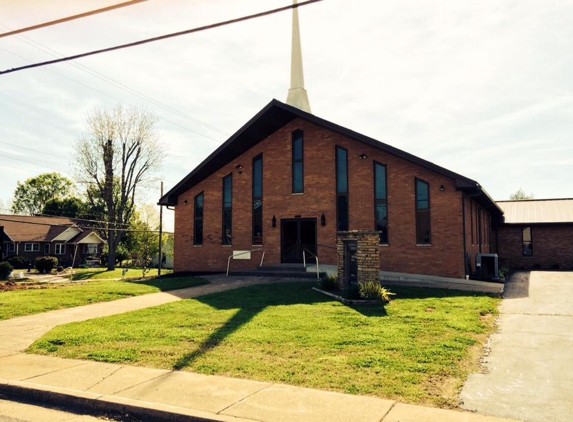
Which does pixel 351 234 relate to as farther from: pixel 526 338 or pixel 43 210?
pixel 43 210

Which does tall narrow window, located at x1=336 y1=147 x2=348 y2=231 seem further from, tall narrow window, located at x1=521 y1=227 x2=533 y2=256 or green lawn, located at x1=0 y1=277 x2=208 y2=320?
tall narrow window, located at x1=521 y1=227 x2=533 y2=256

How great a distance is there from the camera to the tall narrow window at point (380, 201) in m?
18.6

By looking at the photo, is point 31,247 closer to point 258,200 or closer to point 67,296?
point 258,200

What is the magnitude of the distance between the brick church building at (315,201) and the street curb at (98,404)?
14.4 meters

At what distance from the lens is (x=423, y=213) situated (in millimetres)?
17828

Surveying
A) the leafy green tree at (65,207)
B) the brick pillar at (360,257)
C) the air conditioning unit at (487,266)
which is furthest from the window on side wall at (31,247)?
the air conditioning unit at (487,266)

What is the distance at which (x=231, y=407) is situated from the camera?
4.81m

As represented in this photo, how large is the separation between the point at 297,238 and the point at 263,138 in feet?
18.5

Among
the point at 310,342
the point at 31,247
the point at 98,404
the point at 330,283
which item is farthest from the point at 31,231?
the point at 98,404

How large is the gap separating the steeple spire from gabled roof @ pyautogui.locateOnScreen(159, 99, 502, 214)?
8.73 meters

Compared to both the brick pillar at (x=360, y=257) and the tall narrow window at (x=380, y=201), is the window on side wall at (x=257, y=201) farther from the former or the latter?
the brick pillar at (x=360, y=257)

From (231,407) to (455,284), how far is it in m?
12.8

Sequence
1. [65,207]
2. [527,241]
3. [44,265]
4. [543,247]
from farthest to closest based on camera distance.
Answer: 1. [65,207]
2. [44,265]
3. [527,241]
4. [543,247]

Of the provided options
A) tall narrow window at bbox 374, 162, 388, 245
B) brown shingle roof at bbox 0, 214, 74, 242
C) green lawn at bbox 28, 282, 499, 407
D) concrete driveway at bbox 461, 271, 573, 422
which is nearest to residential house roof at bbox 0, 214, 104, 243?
brown shingle roof at bbox 0, 214, 74, 242
